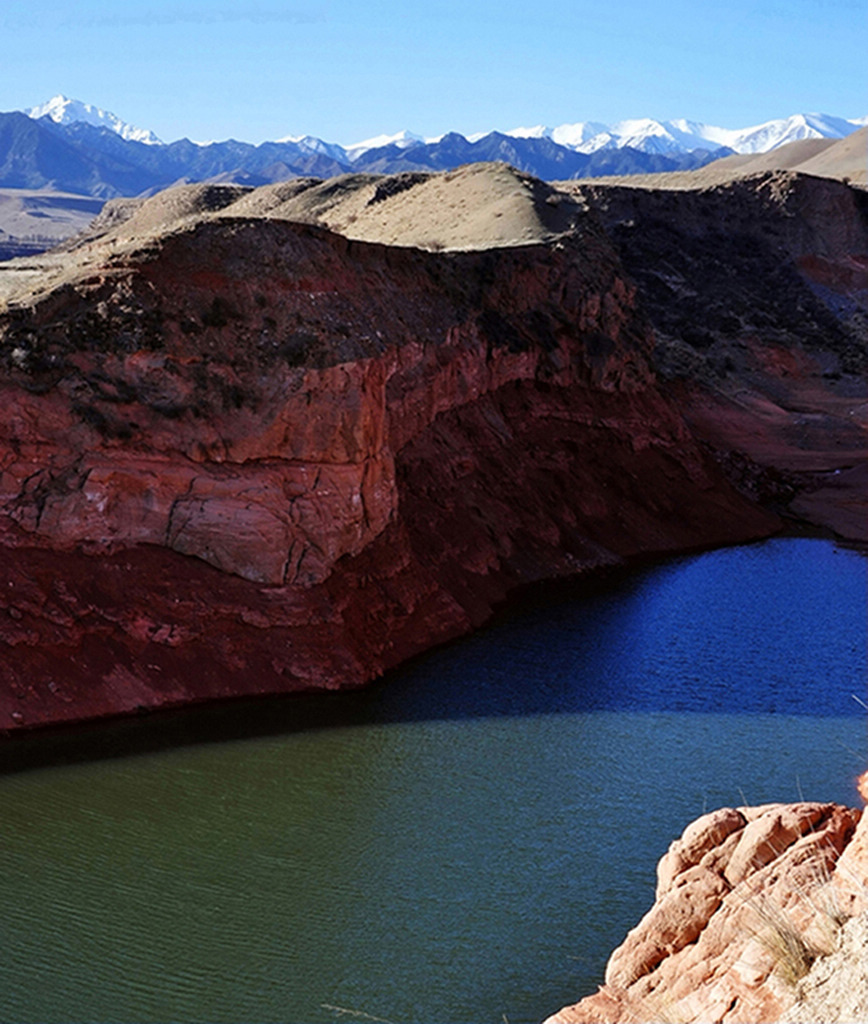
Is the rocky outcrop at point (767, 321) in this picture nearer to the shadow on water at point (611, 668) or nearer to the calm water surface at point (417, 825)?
the shadow on water at point (611, 668)

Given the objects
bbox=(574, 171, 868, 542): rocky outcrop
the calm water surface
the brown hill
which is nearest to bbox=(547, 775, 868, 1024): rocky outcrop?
the calm water surface

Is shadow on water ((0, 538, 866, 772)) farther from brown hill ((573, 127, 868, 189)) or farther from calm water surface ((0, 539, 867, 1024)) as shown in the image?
brown hill ((573, 127, 868, 189))

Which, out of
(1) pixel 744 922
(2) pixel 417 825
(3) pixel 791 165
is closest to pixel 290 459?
(2) pixel 417 825

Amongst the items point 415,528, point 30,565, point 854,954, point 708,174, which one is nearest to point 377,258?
point 415,528

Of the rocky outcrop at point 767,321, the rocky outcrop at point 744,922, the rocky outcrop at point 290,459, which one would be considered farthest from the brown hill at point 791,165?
the rocky outcrop at point 744,922

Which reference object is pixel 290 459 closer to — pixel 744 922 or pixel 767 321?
pixel 744 922

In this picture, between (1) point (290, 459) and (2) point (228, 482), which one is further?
(1) point (290, 459)
